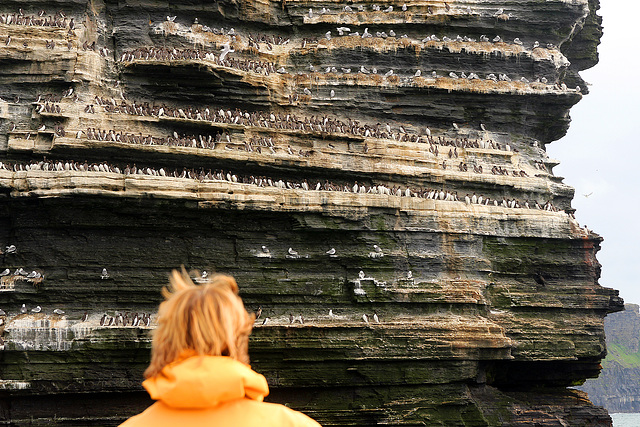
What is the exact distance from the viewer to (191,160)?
97.4 feet

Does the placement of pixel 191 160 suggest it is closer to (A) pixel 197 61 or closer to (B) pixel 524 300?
(A) pixel 197 61

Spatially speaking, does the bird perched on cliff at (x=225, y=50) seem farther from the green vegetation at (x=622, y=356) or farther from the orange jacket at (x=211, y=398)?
the green vegetation at (x=622, y=356)

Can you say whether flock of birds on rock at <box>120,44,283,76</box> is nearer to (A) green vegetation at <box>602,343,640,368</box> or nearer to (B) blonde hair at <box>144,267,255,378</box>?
(B) blonde hair at <box>144,267,255,378</box>

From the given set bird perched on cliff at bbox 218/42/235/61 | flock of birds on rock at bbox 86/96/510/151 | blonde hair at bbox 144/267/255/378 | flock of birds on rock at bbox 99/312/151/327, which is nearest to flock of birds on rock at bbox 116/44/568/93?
bird perched on cliff at bbox 218/42/235/61

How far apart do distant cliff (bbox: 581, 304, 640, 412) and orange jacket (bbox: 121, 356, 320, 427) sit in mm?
154770

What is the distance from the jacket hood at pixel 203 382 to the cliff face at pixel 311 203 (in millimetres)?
24054

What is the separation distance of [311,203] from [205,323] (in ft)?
85.0

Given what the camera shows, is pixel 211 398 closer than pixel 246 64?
Yes

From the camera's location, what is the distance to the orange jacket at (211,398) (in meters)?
3.63

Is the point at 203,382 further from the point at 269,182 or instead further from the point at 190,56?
the point at 190,56

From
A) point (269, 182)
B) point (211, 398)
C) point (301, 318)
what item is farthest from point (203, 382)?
point (269, 182)

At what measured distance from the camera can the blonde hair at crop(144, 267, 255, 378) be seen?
3.76 meters

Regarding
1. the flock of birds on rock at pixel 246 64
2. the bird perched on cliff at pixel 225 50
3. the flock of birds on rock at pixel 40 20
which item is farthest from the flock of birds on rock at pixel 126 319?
the flock of birds on rock at pixel 40 20

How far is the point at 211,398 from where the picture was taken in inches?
144
